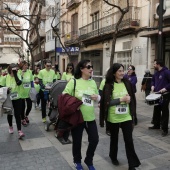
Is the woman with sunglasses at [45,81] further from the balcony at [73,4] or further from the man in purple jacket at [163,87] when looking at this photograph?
the balcony at [73,4]

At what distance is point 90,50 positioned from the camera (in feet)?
67.0

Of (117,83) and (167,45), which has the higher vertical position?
(167,45)

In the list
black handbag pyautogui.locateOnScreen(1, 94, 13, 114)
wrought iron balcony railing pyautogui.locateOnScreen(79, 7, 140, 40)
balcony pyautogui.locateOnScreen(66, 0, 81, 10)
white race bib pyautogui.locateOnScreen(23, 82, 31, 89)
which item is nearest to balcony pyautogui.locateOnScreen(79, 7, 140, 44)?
wrought iron balcony railing pyautogui.locateOnScreen(79, 7, 140, 40)

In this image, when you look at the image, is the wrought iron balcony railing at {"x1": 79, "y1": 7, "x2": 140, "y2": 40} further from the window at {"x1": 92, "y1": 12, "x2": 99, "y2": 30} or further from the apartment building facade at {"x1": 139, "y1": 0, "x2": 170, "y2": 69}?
the apartment building facade at {"x1": 139, "y1": 0, "x2": 170, "y2": 69}

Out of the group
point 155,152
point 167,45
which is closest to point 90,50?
point 167,45

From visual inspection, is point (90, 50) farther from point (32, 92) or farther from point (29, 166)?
point (29, 166)

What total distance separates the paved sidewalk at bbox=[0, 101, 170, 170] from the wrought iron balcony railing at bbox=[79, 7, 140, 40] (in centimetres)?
907

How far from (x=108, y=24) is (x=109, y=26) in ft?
2.04

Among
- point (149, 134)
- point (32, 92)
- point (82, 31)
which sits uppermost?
point (82, 31)

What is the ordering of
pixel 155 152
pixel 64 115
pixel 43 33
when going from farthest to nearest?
pixel 43 33
pixel 155 152
pixel 64 115

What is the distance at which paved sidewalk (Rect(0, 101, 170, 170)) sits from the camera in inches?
168

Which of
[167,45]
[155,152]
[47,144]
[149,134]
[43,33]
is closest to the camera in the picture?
[155,152]

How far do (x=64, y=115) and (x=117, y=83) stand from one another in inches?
37.8

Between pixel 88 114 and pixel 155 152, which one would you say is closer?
pixel 88 114
